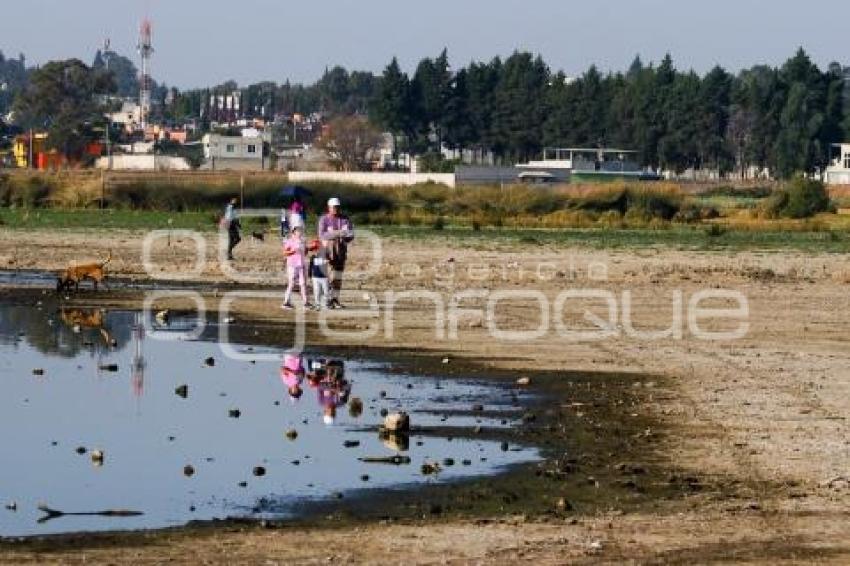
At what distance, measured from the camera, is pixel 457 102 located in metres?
168

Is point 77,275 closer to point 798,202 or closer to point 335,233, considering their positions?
point 335,233

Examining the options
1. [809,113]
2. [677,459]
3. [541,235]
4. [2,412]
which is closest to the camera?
[677,459]

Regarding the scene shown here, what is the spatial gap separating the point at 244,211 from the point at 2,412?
4753cm

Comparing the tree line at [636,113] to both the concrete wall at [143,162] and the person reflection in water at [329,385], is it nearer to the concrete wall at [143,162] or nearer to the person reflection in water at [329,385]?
the concrete wall at [143,162]

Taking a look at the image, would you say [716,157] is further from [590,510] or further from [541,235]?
[590,510]

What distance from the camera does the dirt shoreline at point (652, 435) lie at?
40.9ft

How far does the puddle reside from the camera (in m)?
14.3

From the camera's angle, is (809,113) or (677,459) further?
(809,113)

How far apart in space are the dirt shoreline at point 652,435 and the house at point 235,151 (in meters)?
130

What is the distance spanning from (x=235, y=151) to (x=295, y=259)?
145169 mm

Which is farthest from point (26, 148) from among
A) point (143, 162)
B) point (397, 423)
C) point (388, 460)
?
point (388, 460)

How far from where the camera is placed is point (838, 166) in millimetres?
152250

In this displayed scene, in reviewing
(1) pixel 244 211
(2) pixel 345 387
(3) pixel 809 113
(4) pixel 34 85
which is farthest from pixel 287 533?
(4) pixel 34 85

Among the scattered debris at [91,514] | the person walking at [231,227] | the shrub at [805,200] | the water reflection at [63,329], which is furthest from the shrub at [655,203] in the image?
the scattered debris at [91,514]
